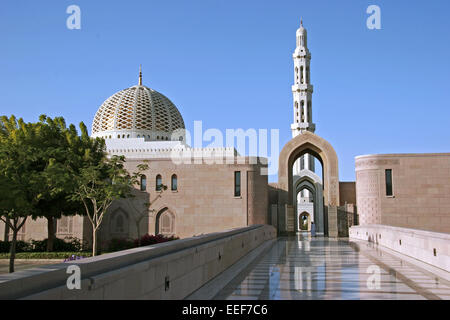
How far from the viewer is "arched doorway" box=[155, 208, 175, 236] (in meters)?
25.5

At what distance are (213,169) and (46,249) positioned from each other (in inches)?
378

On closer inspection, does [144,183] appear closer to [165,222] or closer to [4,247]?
[165,222]

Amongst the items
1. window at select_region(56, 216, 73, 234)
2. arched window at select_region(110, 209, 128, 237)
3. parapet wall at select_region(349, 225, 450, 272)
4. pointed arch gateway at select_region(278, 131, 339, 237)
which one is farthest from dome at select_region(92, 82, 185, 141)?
parapet wall at select_region(349, 225, 450, 272)

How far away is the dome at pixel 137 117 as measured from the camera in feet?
129

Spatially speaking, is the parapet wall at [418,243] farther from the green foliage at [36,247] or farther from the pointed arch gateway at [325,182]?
the green foliage at [36,247]

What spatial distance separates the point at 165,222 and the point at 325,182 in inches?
370

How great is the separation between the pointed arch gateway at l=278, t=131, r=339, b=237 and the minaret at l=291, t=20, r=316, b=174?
15870mm

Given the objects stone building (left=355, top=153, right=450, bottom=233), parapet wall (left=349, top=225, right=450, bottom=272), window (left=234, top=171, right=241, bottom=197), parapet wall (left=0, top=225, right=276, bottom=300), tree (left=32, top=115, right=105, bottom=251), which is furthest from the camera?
window (left=234, top=171, right=241, bottom=197)

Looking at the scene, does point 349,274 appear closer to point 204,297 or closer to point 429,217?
point 204,297

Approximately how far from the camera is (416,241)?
11.1m

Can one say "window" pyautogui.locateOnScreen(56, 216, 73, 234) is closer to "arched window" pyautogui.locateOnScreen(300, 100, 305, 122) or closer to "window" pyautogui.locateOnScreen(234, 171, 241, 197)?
"window" pyautogui.locateOnScreen(234, 171, 241, 197)

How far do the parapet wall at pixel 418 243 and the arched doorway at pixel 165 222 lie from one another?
11.9 metres

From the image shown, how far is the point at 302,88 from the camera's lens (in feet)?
137

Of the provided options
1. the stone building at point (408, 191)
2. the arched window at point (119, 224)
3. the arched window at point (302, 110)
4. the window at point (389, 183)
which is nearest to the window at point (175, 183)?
the arched window at point (119, 224)
